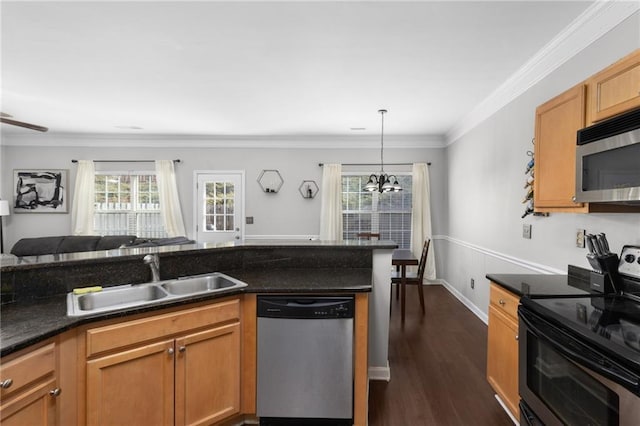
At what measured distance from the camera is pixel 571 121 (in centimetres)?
177

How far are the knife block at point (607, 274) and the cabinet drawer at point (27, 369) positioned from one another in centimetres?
271

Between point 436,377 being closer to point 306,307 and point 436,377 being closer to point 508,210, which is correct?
point 306,307

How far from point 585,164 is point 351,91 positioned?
2.32 m

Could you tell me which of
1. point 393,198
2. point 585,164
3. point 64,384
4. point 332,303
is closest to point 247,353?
point 332,303

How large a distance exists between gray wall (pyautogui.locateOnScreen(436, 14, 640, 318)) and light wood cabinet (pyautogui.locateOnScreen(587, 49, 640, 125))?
496 mm

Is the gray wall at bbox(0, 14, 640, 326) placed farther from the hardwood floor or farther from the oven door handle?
the oven door handle

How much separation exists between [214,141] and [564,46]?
510 centimetres

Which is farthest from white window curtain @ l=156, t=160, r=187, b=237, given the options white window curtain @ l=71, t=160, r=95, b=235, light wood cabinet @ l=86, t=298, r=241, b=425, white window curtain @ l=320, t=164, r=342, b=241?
light wood cabinet @ l=86, t=298, r=241, b=425

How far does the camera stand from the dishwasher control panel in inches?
73.0

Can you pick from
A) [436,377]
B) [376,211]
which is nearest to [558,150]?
[436,377]

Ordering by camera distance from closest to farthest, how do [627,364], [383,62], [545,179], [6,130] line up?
[627,364], [545,179], [383,62], [6,130]

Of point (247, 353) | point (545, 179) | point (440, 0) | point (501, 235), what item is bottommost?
point (247, 353)

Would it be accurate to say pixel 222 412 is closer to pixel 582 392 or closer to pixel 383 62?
pixel 582 392

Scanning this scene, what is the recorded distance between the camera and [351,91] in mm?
3389
